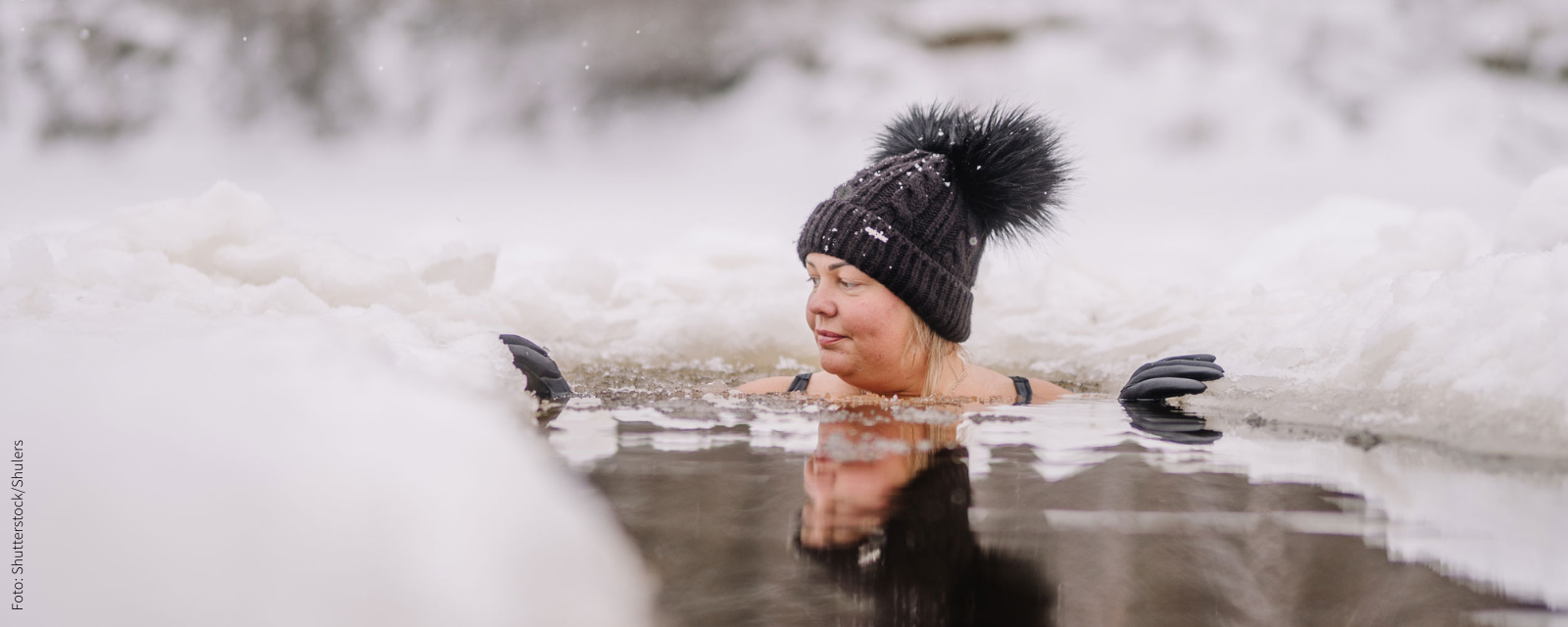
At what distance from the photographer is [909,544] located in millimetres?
769

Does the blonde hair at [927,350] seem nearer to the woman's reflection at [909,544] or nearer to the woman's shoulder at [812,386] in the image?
the woman's shoulder at [812,386]

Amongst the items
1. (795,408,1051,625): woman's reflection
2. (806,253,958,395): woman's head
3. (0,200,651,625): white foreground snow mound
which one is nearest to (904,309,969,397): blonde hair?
(806,253,958,395): woman's head

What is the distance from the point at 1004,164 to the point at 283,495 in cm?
231

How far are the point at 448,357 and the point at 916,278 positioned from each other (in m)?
1.40

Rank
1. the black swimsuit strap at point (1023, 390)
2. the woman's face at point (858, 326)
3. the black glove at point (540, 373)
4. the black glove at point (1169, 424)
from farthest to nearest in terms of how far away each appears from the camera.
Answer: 1. the black swimsuit strap at point (1023, 390)
2. the woman's face at point (858, 326)
3. the black glove at point (540, 373)
4. the black glove at point (1169, 424)

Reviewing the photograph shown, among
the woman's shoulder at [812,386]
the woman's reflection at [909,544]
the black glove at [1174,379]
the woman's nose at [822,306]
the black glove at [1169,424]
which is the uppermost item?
the woman's nose at [822,306]

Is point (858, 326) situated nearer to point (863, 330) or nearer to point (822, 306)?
point (863, 330)

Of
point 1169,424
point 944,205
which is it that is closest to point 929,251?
point 944,205

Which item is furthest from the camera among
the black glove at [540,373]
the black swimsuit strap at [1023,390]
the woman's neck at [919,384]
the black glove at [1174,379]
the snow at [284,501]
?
the black swimsuit strap at [1023,390]

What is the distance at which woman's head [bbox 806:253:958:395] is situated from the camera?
2365mm

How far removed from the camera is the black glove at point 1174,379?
2.26m

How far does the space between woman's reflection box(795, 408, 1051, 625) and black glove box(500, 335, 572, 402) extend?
102 centimetres

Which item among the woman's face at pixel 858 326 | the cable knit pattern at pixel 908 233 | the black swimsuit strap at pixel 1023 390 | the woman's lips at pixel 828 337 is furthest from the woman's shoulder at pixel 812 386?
the black swimsuit strap at pixel 1023 390

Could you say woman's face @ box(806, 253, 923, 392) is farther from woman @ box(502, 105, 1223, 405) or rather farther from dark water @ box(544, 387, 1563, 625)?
dark water @ box(544, 387, 1563, 625)
